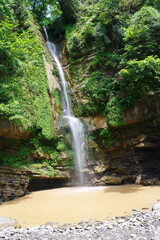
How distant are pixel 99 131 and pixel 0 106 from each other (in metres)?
6.41

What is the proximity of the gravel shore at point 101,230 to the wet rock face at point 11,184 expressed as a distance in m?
4.31

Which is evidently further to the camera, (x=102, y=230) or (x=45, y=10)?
(x=45, y=10)

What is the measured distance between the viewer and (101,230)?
3723 mm

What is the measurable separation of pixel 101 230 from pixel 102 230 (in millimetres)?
22

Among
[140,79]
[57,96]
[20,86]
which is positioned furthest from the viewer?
[57,96]

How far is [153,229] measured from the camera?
350 centimetres

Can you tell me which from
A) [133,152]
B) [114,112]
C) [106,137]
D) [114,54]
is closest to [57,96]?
[114,112]

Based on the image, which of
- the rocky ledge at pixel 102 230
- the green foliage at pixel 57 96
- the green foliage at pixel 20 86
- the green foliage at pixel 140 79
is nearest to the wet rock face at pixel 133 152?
the green foliage at pixel 140 79

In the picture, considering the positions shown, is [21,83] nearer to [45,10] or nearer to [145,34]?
[145,34]

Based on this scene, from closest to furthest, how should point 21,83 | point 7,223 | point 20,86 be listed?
point 7,223 < point 21,83 < point 20,86

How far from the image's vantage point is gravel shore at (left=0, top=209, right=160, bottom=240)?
11.2ft

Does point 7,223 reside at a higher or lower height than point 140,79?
lower

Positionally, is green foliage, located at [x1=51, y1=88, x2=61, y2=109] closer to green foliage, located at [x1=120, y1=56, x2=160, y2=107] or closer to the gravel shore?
green foliage, located at [x1=120, y1=56, x2=160, y2=107]

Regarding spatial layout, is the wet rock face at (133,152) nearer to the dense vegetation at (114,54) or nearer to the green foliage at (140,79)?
the green foliage at (140,79)
